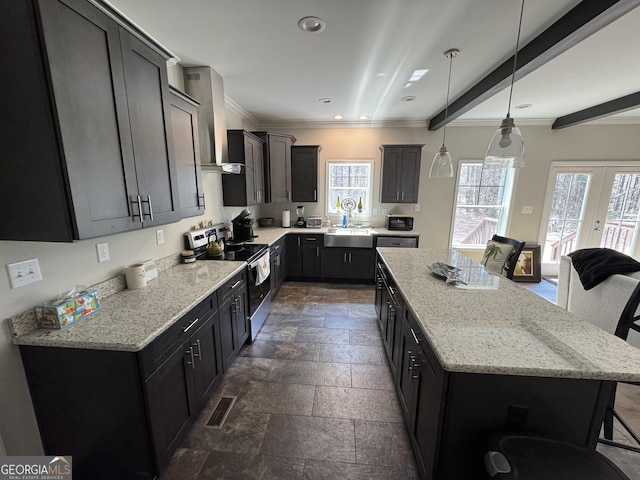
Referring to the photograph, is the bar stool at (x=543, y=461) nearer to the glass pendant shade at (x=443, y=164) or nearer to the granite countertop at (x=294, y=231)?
the glass pendant shade at (x=443, y=164)

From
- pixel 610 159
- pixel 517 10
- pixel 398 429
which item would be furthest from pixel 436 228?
pixel 398 429

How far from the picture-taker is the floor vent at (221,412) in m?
1.73

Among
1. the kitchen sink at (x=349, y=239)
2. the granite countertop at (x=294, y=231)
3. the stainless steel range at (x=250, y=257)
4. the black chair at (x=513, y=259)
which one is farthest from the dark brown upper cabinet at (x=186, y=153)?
the black chair at (x=513, y=259)

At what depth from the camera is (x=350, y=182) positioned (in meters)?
4.74

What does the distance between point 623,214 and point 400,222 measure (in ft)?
13.1

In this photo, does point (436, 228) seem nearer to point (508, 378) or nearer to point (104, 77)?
point (508, 378)

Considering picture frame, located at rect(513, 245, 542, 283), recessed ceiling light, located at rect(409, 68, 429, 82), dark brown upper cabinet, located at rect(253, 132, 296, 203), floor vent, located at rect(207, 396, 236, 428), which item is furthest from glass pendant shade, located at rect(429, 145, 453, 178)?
picture frame, located at rect(513, 245, 542, 283)

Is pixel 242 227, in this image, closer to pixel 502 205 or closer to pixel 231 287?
pixel 231 287

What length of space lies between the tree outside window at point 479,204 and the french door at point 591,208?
698 millimetres

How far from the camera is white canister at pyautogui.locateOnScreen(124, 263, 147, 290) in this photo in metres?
1.74

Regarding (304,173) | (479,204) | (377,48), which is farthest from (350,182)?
(377,48)

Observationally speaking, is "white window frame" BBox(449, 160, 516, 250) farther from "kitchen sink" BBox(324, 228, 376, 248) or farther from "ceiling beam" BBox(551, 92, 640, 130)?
"kitchen sink" BBox(324, 228, 376, 248)

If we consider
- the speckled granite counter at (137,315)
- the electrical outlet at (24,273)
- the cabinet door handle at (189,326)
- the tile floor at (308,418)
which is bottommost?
the tile floor at (308,418)

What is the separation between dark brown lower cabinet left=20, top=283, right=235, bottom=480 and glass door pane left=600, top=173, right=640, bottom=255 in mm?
6790
